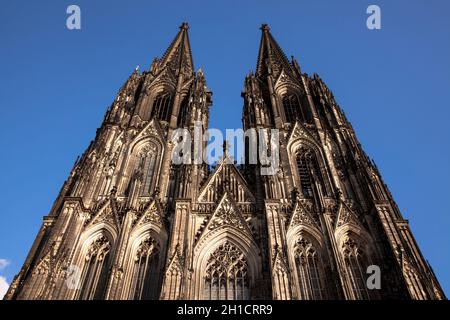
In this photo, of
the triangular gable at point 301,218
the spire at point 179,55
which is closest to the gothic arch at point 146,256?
the triangular gable at point 301,218

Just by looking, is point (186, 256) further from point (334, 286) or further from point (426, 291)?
point (426, 291)

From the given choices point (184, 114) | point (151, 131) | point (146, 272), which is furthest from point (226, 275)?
point (184, 114)

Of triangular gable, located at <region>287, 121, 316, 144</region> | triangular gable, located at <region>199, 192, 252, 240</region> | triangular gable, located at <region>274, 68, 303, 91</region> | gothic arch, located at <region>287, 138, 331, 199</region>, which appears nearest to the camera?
triangular gable, located at <region>199, 192, 252, 240</region>

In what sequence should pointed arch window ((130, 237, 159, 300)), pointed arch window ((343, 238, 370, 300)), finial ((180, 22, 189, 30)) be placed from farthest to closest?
finial ((180, 22, 189, 30)), pointed arch window ((130, 237, 159, 300)), pointed arch window ((343, 238, 370, 300))

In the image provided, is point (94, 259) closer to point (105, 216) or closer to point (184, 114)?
point (105, 216)

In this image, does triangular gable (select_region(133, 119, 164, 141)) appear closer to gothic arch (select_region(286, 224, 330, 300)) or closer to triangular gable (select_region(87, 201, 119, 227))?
triangular gable (select_region(87, 201, 119, 227))

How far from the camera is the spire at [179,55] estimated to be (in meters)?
38.1

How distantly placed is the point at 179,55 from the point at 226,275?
86.9 feet

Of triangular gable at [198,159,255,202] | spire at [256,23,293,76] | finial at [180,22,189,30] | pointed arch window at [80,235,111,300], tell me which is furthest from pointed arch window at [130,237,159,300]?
finial at [180,22,189,30]

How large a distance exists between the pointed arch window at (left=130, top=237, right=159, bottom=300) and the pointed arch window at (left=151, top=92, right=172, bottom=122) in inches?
464

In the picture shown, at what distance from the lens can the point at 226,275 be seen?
1973 cm

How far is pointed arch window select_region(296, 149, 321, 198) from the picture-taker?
24.5m
